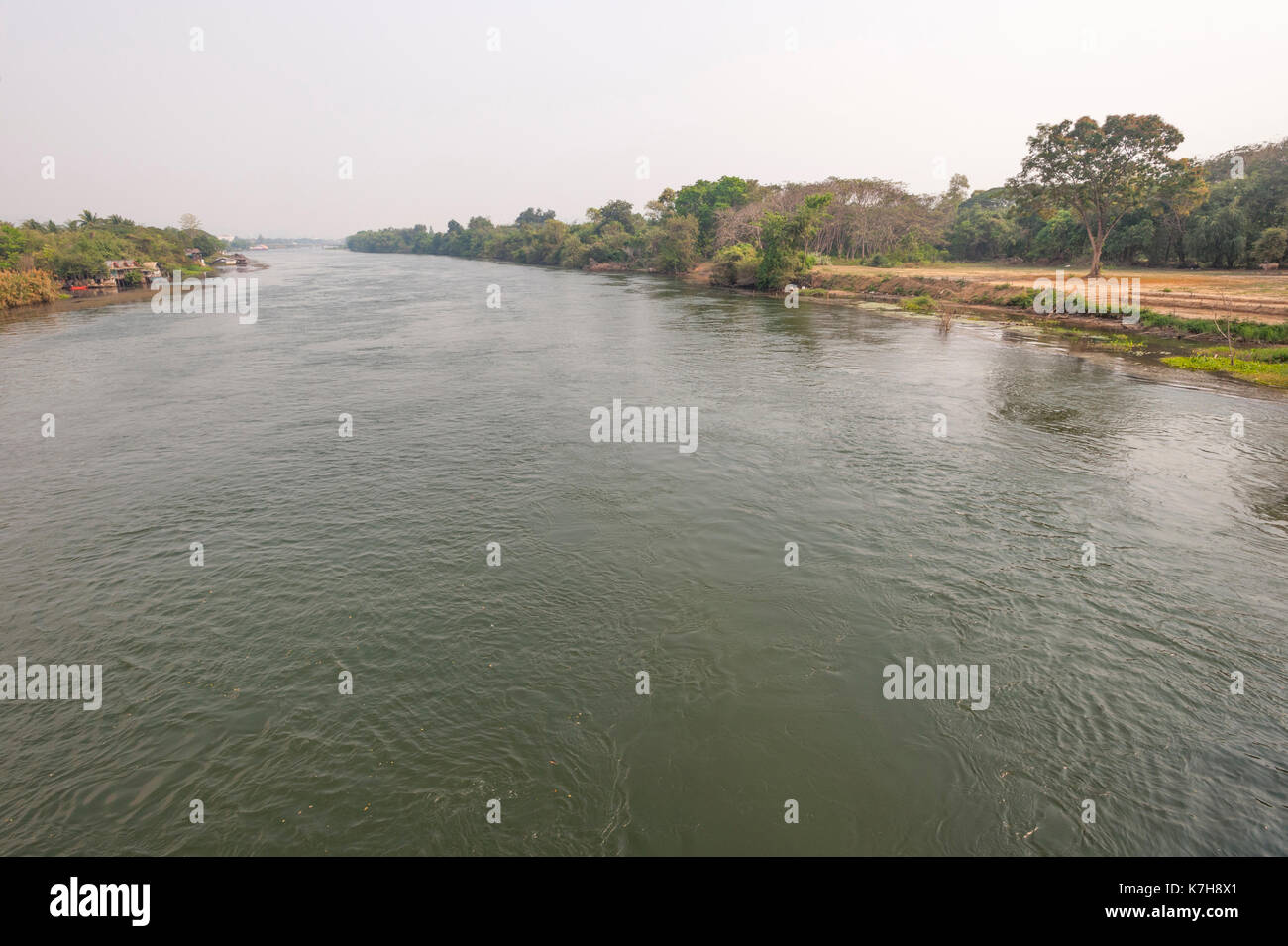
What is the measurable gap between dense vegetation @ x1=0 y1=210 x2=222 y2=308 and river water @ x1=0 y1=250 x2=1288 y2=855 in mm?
59131

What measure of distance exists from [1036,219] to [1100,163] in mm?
39860

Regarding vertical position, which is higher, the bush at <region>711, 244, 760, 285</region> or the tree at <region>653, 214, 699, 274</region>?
the tree at <region>653, 214, 699, 274</region>

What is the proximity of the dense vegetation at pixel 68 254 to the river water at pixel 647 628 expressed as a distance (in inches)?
2328

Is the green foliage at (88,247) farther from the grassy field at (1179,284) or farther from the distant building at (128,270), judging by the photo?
the grassy field at (1179,284)

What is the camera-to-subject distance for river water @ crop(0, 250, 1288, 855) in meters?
8.81

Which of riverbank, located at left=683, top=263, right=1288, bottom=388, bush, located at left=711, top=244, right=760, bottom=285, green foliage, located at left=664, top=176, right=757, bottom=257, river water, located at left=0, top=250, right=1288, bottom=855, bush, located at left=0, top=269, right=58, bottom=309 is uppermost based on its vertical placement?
green foliage, located at left=664, top=176, right=757, bottom=257

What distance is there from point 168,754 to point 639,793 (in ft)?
26.3

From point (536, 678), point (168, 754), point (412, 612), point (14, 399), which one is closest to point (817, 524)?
point (536, 678)

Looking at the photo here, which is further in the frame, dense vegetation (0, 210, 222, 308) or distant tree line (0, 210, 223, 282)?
distant tree line (0, 210, 223, 282)

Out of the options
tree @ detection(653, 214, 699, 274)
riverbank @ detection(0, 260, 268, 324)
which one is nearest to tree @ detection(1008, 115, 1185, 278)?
tree @ detection(653, 214, 699, 274)

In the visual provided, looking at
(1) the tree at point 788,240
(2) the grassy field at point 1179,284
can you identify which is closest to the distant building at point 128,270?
(1) the tree at point 788,240

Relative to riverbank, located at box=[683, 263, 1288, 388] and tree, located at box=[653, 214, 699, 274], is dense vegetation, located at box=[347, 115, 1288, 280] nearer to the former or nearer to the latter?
tree, located at box=[653, 214, 699, 274]
